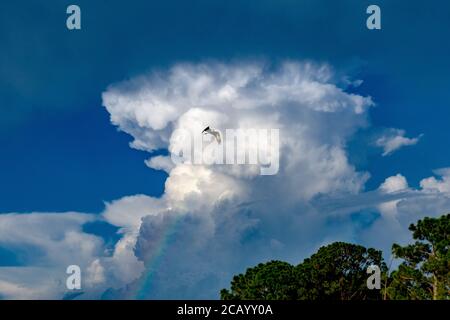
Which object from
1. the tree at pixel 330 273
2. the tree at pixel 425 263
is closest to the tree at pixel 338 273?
the tree at pixel 330 273

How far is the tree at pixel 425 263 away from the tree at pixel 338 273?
1694 centimetres

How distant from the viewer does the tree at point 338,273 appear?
69.3 m

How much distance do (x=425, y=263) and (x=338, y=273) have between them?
2156 cm

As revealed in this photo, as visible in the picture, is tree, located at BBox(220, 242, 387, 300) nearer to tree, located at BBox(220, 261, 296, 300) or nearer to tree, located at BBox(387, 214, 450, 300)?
tree, located at BBox(220, 261, 296, 300)

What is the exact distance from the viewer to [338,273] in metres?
70.8

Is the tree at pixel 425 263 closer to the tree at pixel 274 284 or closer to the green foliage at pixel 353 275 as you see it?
the green foliage at pixel 353 275

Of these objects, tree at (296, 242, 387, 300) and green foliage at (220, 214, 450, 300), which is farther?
tree at (296, 242, 387, 300)

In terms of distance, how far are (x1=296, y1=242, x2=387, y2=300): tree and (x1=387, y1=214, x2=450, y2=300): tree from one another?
16.9 metres

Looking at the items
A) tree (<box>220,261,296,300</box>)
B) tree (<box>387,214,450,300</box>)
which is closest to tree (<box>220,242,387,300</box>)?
tree (<box>220,261,296,300</box>)

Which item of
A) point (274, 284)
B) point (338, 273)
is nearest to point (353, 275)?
point (338, 273)

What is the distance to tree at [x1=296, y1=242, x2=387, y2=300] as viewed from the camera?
69312 millimetres

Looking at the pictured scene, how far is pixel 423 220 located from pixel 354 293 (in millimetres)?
22292
